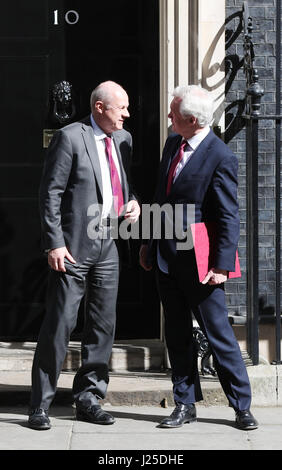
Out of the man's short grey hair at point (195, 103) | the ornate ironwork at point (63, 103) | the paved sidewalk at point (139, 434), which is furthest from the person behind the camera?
the ornate ironwork at point (63, 103)

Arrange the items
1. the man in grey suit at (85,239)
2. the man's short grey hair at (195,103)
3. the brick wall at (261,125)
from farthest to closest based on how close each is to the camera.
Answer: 1. the brick wall at (261,125)
2. the man in grey suit at (85,239)
3. the man's short grey hair at (195,103)

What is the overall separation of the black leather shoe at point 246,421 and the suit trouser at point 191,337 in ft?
0.13

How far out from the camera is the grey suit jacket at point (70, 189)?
631cm

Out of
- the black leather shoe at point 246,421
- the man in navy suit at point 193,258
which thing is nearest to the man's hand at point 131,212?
the man in navy suit at point 193,258

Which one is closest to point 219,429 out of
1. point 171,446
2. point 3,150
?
point 171,446

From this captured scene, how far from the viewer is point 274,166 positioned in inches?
293

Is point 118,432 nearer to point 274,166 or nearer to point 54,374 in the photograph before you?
point 54,374

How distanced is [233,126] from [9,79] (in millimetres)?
1536

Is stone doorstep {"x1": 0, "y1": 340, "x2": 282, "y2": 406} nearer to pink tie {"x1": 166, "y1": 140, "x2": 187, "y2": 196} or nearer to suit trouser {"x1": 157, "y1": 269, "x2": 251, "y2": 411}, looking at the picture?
suit trouser {"x1": 157, "y1": 269, "x2": 251, "y2": 411}

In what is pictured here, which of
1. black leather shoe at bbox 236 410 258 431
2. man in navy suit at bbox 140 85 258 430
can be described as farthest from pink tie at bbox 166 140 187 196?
black leather shoe at bbox 236 410 258 431

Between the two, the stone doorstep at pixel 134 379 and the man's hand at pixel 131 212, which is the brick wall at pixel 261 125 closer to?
the stone doorstep at pixel 134 379

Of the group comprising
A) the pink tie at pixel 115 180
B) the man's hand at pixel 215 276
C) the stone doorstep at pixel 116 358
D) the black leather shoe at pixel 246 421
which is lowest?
the black leather shoe at pixel 246 421

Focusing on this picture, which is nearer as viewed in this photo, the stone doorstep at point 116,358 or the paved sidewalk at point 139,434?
the paved sidewalk at point 139,434

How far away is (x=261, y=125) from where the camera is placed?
742 centimetres
